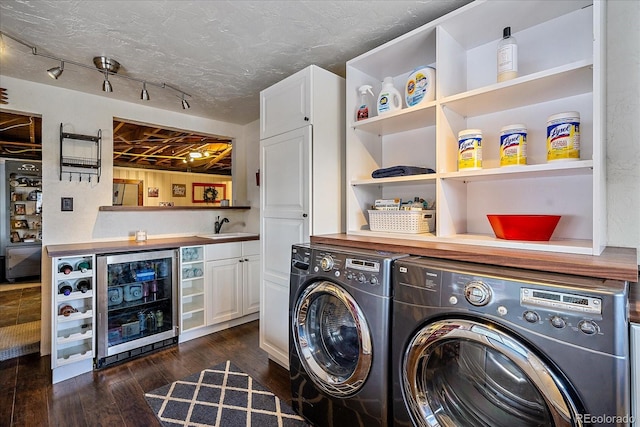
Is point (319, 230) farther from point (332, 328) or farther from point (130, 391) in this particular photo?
point (130, 391)

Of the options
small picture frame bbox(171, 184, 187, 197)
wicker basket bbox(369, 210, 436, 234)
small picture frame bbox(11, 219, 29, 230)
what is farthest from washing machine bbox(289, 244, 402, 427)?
small picture frame bbox(171, 184, 187, 197)

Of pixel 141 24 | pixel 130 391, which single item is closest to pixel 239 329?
pixel 130 391

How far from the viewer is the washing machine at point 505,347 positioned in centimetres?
83

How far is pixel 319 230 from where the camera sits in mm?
2100

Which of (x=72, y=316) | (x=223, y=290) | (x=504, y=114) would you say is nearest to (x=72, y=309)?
(x=72, y=316)

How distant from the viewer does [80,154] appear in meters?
2.78

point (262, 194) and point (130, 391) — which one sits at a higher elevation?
point (262, 194)

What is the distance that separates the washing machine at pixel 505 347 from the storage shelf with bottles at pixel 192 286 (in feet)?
7.15

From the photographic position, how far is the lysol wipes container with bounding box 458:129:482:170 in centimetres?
150

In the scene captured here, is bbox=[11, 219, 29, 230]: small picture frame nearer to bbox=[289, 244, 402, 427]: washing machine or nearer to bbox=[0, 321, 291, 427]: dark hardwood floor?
bbox=[0, 321, 291, 427]: dark hardwood floor

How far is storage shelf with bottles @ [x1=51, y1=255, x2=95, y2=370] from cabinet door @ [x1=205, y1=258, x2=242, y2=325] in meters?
0.91

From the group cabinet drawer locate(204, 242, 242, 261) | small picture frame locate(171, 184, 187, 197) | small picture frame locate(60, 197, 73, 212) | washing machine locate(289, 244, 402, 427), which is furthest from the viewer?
small picture frame locate(171, 184, 187, 197)

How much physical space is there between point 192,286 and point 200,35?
2.16m

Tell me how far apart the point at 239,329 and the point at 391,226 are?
210cm
